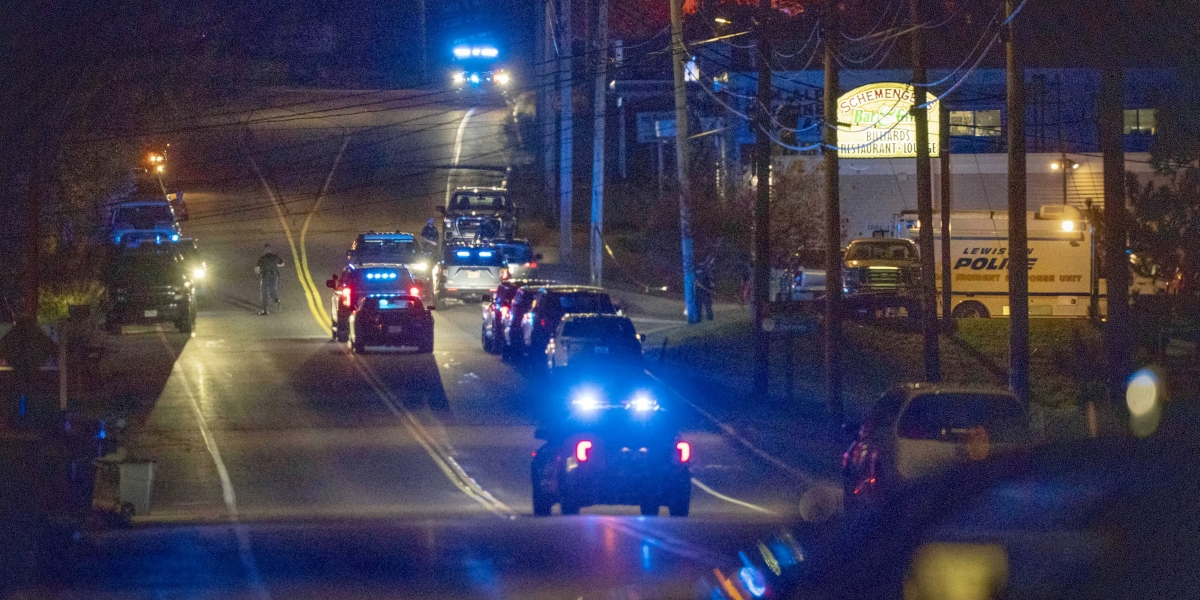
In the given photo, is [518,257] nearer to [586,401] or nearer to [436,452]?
[436,452]

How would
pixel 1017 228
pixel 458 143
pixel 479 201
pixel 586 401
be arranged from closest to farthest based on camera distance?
pixel 586 401 → pixel 1017 228 → pixel 479 201 → pixel 458 143

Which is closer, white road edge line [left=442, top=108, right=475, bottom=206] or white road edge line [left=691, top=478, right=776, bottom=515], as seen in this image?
white road edge line [left=691, top=478, right=776, bottom=515]

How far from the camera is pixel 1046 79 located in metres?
50.5

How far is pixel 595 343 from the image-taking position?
25422mm

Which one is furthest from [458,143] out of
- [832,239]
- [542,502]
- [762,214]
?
[542,502]

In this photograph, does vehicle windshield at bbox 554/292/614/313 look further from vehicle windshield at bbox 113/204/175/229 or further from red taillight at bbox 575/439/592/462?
vehicle windshield at bbox 113/204/175/229

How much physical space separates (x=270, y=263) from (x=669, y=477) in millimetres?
24127

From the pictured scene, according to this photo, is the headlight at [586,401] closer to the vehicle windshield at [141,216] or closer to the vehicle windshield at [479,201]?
the vehicle windshield at [141,216]

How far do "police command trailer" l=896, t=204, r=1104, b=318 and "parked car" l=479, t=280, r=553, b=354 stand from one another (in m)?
11.6

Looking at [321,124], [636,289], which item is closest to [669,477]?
[636,289]

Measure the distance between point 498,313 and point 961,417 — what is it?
59.9ft

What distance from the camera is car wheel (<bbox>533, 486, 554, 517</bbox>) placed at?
14.3m

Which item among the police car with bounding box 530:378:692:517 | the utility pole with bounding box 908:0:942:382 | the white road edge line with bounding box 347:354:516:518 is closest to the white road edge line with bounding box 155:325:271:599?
the white road edge line with bounding box 347:354:516:518

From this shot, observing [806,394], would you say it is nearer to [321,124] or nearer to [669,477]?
[669,477]
